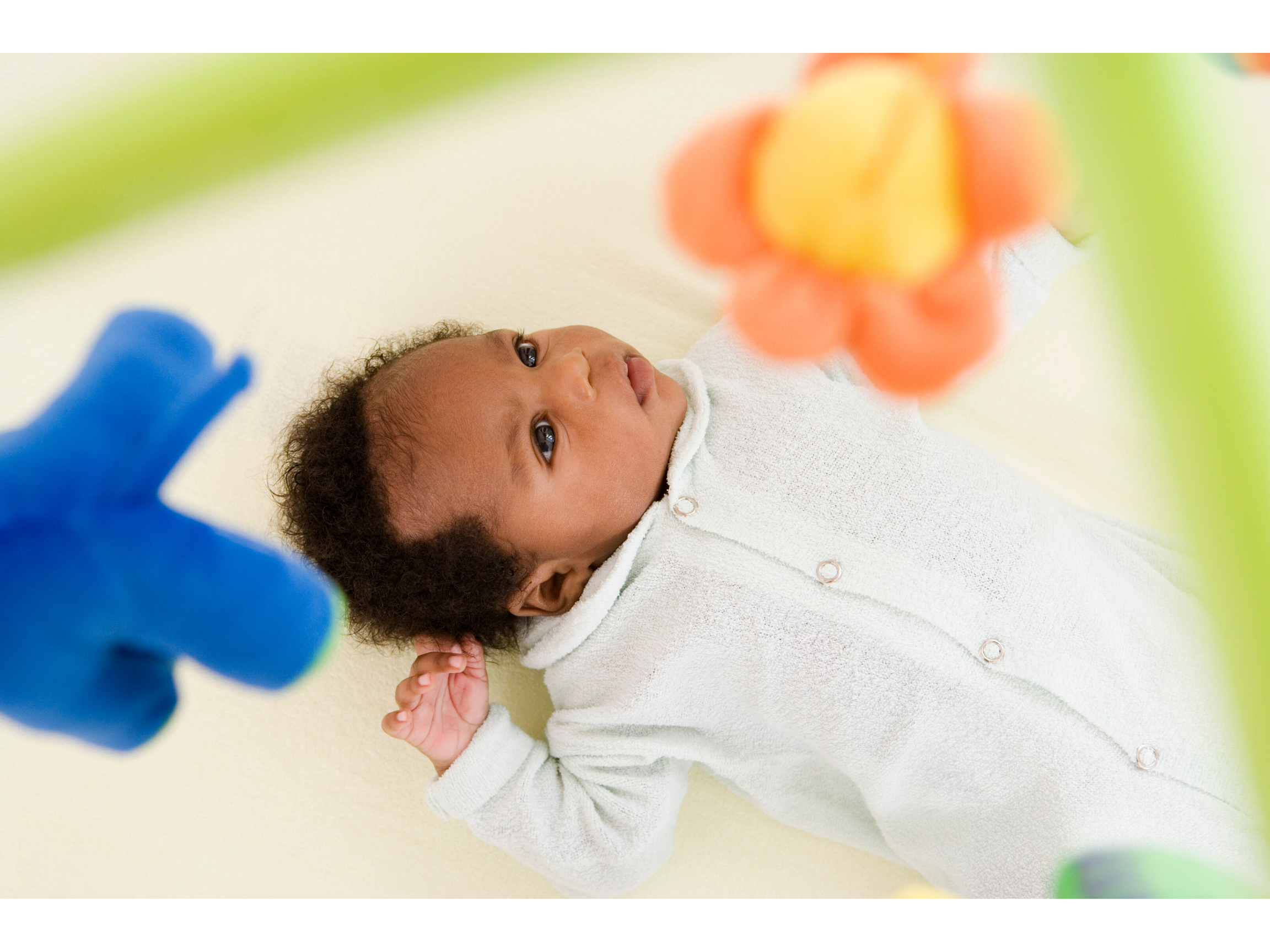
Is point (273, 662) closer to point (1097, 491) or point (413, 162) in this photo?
point (413, 162)

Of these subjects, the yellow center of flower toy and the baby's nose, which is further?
the baby's nose

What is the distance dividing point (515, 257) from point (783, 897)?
1.47 ft

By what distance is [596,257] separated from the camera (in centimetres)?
48

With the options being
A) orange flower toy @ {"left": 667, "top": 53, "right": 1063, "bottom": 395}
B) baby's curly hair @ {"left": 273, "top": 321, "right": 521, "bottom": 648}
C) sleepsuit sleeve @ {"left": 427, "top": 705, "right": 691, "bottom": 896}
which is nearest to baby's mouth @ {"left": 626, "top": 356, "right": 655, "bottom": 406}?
baby's curly hair @ {"left": 273, "top": 321, "right": 521, "bottom": 648}

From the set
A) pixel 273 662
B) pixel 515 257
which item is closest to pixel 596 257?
pixel 515 257

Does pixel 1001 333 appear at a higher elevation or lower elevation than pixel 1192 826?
higher

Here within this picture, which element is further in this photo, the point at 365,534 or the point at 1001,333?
the point at 365,534

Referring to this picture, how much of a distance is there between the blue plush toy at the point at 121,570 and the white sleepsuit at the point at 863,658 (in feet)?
1.03

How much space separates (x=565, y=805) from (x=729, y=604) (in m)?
0.17

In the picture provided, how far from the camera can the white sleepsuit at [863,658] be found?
1.78ft

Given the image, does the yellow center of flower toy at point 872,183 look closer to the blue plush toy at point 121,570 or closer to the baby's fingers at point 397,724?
the blue plush toy at point 121,570

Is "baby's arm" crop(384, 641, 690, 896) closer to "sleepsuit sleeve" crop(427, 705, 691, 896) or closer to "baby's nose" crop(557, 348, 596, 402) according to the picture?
"sleepsuit sleeve" crop(427, 705, 691, 896)

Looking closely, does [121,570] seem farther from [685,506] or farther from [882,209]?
[685,506]

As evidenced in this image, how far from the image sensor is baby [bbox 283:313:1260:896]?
1.68 feet
